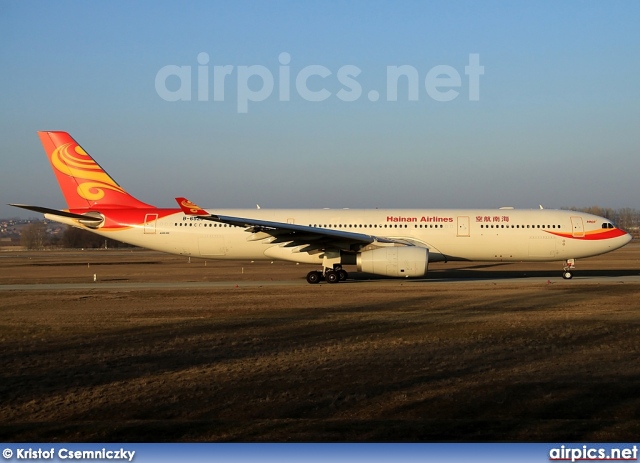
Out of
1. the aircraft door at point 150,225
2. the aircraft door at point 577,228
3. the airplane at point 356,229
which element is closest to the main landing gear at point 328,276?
the airplane at point 356,229

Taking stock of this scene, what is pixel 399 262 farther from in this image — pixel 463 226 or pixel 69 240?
pixel 69 240

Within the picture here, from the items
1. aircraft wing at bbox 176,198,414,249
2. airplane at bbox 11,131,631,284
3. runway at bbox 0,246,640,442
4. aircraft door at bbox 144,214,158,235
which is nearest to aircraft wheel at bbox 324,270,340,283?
airplane at bbox 11,131,631,284

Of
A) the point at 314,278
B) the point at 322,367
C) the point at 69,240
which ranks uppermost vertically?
the point at 69,240

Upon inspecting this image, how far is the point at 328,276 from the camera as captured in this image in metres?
26.2

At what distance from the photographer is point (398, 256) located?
24.0m

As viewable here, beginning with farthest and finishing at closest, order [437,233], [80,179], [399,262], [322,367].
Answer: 1. [80,179]
2. [437,233]
3. [399,262]
4. [322,367]

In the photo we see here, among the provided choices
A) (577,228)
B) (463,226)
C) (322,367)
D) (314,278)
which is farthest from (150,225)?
(322,367)

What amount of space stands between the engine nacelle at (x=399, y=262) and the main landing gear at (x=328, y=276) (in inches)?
86.5

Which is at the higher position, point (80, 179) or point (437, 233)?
point (80, 179)

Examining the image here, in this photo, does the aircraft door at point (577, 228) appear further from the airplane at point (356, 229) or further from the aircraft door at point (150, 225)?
the aircraft door at point (150, 225)

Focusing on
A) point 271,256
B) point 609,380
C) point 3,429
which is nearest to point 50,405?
point 3,429

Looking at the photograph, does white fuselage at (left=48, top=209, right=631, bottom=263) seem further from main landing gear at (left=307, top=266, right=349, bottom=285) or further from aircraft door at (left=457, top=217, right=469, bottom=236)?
main landing gear at (left=307, top=266, right=349, bottom=285)

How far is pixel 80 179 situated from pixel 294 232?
10.5 m

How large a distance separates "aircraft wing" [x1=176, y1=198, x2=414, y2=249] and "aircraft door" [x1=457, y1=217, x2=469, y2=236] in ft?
10.4
